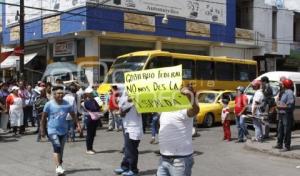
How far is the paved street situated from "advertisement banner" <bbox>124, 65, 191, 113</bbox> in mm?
3849

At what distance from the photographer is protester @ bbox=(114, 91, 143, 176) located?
9.59 metres

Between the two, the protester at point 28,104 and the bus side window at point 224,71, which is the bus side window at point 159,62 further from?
the protester at point 28,104

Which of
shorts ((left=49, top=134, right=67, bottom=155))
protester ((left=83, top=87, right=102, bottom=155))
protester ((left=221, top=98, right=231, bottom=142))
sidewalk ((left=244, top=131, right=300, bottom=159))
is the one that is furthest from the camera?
protester ((left=221, top=98, right=231, bottom=142))

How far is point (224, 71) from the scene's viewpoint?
86.2ft

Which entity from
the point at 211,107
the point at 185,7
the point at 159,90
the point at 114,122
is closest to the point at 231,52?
the point at 185,7

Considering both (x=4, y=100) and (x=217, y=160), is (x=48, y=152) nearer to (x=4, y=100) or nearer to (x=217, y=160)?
(x=217, y=160)

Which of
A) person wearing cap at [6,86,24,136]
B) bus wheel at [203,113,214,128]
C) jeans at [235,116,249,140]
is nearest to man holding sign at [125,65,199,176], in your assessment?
jeans at [235,116,249,140]

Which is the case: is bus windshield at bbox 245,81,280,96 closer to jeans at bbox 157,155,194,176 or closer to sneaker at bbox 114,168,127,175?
sneaker at bbox 114,168,127,175

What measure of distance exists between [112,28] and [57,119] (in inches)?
796

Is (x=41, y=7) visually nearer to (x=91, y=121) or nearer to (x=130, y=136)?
(x=91, y=121)

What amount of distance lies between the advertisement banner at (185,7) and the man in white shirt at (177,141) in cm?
2320

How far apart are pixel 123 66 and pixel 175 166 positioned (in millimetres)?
16678

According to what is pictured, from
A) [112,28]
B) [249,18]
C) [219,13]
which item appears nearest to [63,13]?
[112,28]

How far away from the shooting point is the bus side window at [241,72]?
2731cm
